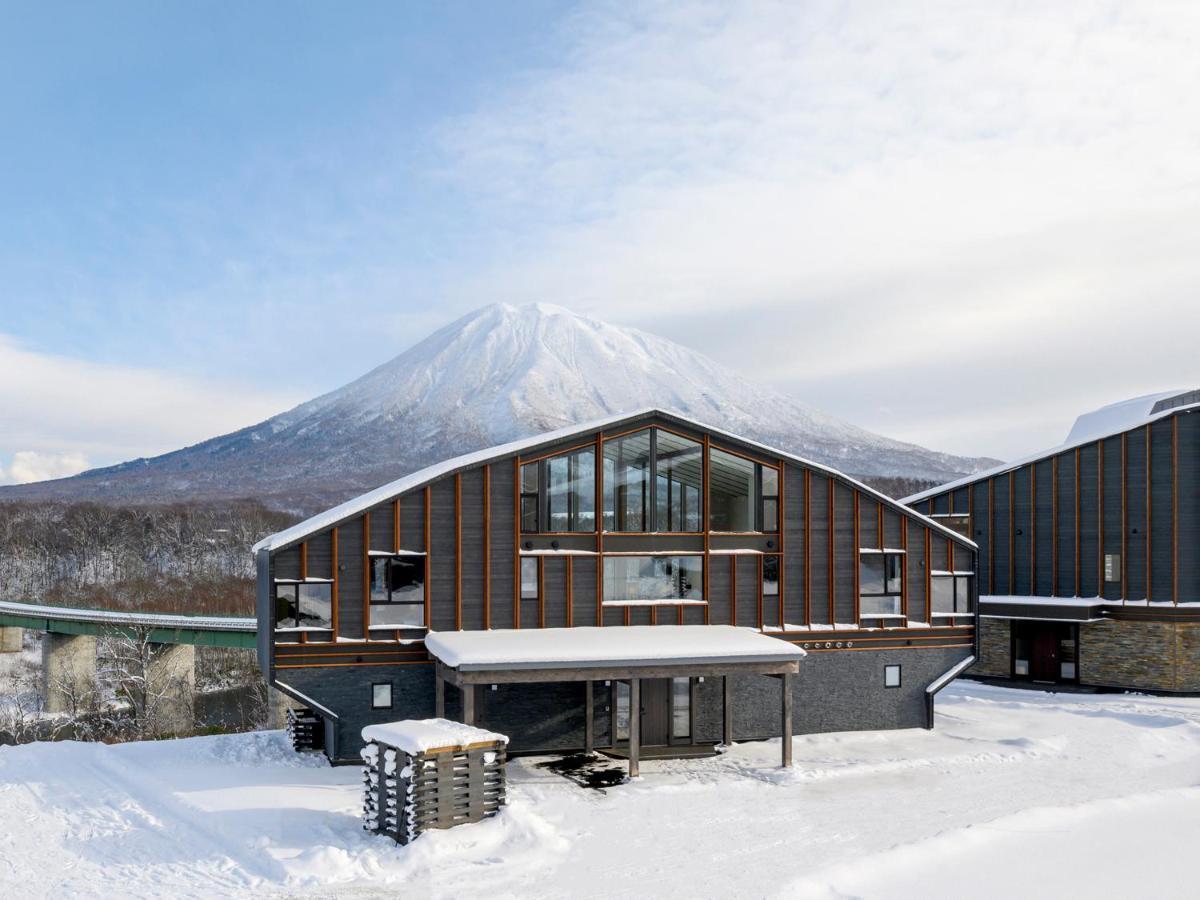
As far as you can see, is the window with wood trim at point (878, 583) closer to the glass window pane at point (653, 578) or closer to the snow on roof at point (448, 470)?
the snow on roof at point (448, 470)

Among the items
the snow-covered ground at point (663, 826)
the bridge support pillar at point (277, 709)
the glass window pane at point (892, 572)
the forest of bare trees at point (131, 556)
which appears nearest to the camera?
the snow-covered ground at point (663, 826)

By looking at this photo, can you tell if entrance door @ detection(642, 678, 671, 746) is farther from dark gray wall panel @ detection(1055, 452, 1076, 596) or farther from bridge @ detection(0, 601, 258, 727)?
bridge @ detection(0, 601, 258, 727)

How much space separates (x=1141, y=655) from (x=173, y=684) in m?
36.0

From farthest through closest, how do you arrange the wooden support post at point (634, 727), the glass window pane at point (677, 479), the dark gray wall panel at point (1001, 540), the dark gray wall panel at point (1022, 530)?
the dark gray wall panel at point (1001, 540) < the dark gray wall panel at point (1022, 530) < the glass window pane at point (677, 479) < the wooden support post at point (634, 727)

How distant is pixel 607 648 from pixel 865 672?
22.9 ft

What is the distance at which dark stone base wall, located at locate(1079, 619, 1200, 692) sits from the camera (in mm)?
26281

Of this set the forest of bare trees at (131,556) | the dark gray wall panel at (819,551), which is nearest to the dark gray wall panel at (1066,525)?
the dark gray wall panel at (819,551)

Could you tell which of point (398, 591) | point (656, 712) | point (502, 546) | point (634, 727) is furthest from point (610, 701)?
point (398, 591)

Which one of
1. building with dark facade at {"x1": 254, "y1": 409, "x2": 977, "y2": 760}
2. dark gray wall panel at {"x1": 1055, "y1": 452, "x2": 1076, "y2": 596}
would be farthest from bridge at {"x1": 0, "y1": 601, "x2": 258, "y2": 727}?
dark gray wall panel at {"x1": 1055, "y1": 452, "x2": 1076, "y2": 596}

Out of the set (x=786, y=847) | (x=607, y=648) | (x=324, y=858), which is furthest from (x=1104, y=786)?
(x=324, y=858)

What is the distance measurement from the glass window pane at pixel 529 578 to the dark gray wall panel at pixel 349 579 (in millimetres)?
3165

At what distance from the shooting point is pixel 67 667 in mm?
44531

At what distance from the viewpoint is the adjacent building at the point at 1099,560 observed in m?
26.5

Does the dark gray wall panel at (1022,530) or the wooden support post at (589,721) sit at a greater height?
the dark gray wall panel at (1022,530)
